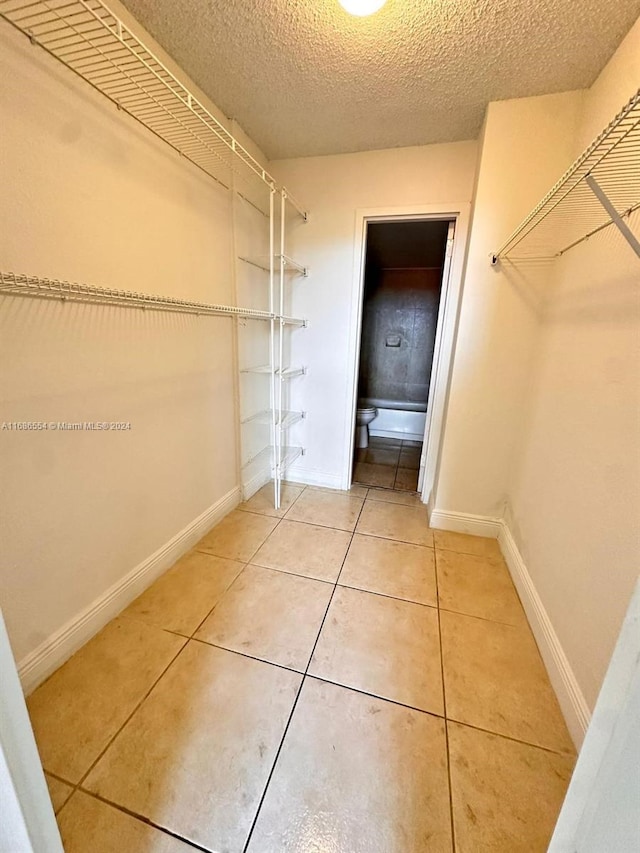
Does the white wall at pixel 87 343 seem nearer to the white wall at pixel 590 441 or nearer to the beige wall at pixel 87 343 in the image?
the beige wall at pixel 87 343

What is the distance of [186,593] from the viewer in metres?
1.61

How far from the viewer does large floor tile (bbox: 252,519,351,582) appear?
180 cm

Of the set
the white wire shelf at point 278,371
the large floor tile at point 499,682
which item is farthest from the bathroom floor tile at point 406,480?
the large floor tile at point 499,682

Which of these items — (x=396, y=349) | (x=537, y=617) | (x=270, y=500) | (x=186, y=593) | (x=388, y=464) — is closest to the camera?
(x=537, y=617)

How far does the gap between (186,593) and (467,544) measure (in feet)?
5.32

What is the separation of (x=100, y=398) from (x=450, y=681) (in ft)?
5.56

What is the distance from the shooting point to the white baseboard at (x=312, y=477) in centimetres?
274

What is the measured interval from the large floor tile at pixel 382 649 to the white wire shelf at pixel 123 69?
1.98 meters

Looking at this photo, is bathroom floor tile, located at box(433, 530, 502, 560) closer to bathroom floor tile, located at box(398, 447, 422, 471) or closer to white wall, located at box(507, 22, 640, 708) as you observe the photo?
white wall, located at box(507, 22, 640, 708)

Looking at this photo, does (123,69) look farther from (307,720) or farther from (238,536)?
(307,720)

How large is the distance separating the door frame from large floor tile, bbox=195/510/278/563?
85 centimetres

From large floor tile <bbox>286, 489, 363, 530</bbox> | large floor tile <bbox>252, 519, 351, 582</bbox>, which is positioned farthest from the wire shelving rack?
large floor tile <bbox>252, 519, 351, 582</bbox>

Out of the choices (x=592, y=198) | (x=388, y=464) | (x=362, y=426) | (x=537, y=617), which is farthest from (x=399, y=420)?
(x=592, y=198)

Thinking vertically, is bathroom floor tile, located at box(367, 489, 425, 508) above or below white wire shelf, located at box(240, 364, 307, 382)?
below
